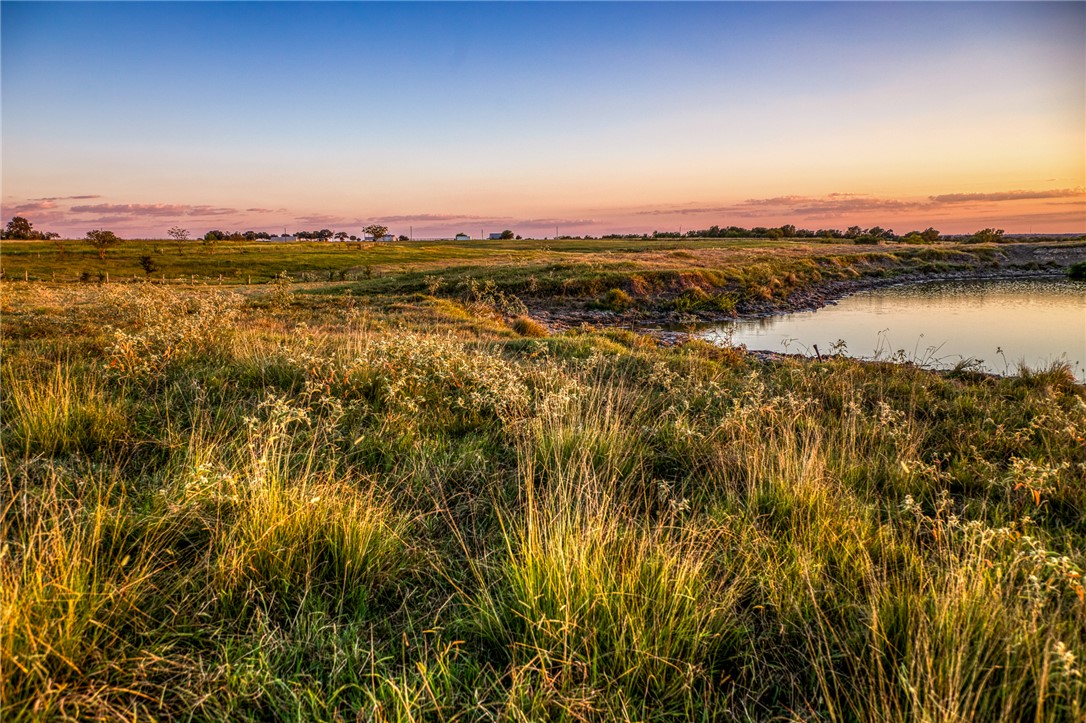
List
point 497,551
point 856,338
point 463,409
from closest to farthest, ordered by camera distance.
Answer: point 497,551 → point 463,409 → point 856,338

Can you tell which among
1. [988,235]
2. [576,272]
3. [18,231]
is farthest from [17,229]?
[988,235]

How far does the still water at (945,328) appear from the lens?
17312 mm

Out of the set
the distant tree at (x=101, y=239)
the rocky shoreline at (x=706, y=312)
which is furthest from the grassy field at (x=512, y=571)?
the distant tree at (x=101, y=239)

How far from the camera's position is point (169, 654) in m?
2.58

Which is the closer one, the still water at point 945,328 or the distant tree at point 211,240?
the still water at point 945,328

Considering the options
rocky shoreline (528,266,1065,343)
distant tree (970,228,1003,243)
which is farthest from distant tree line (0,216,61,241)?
distant tree (970,228,1003,243)

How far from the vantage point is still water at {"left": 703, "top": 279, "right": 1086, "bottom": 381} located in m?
17.3

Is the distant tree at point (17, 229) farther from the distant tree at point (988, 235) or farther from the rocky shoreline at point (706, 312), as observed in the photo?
the distant tree at point (988, 235)

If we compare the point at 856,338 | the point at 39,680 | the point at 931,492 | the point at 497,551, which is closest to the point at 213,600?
the point at 39,680

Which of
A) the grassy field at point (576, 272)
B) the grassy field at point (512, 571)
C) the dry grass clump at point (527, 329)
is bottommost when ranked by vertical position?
the grassy field at point (512, 571)

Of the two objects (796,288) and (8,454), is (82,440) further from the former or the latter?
(796,288)

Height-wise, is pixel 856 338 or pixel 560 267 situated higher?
pixel 560 267

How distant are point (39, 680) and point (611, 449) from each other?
375 cm

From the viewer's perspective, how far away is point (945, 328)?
23.9m
